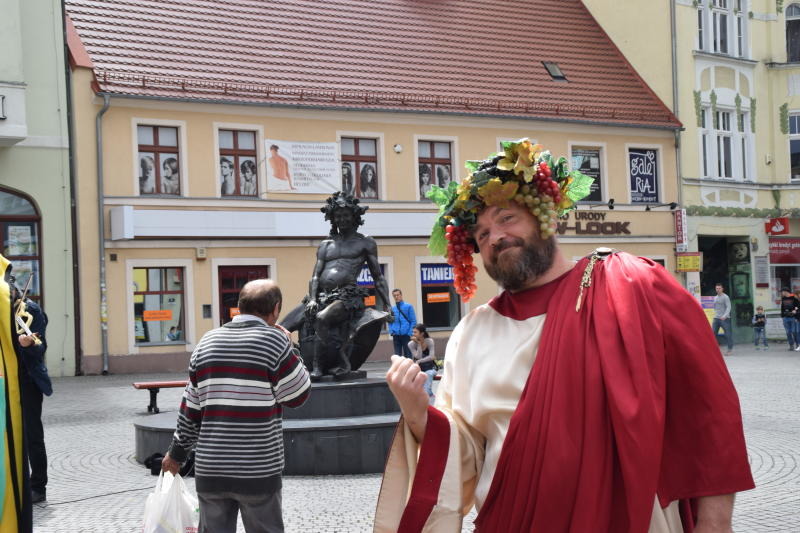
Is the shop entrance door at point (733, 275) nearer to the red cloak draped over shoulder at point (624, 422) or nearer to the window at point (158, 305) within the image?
the window at point (158, 305)

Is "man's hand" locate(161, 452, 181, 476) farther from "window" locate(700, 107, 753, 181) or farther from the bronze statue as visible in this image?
"window" locate(700, 107, 753, 181)

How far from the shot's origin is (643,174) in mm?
30359

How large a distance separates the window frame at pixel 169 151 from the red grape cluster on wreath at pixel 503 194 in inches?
819

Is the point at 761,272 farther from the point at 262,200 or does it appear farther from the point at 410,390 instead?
the point at 410,390

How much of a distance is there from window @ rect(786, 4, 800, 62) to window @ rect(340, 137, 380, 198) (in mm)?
14973

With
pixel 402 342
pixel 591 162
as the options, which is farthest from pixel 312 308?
pixel 591 162

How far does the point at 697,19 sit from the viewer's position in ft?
104

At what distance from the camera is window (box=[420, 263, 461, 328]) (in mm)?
26938

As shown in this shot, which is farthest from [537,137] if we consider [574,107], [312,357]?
[312,357]

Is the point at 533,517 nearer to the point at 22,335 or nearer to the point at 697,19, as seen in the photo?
the point at 22,335

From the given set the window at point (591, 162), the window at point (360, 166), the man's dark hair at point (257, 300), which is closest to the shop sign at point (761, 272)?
the window at point (591, 162)

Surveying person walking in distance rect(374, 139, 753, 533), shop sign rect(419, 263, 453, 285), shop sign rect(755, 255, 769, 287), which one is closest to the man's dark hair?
person walking in distance rect(374, 139, 753, 533)

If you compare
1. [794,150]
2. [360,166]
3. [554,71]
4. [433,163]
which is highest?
[554,71]

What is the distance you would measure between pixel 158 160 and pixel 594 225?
12442mm
